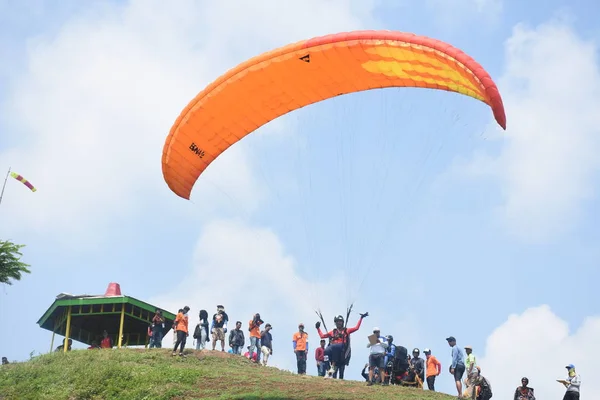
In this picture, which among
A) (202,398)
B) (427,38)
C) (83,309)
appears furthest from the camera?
(83,309)

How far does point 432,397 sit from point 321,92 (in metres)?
7.93

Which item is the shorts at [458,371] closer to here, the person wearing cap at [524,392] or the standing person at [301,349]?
the person wearing cap at [524,392]

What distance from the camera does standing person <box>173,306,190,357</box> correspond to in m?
24.4

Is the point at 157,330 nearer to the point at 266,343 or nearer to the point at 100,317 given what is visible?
the point at 266,343

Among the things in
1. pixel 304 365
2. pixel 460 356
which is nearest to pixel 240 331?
pixel 304 365

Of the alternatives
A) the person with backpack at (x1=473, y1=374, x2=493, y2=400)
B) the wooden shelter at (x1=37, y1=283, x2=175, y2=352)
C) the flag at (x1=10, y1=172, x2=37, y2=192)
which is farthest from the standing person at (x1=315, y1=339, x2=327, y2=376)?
the flag at (x1=10, y1=172, x2=37, y2=192)

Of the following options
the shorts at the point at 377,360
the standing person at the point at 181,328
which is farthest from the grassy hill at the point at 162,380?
the shorts at the point at 377,360

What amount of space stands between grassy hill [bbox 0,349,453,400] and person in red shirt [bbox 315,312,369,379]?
0.65m

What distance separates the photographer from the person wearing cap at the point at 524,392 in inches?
798

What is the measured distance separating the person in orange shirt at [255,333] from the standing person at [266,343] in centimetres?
20

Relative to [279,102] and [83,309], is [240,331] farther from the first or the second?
[279,102]

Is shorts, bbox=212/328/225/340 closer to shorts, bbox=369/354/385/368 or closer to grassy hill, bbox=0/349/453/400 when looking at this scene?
grassy hill, bbox=0/349/453/400

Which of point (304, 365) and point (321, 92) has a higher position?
point (321, 92)

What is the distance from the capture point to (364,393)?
20.1m
